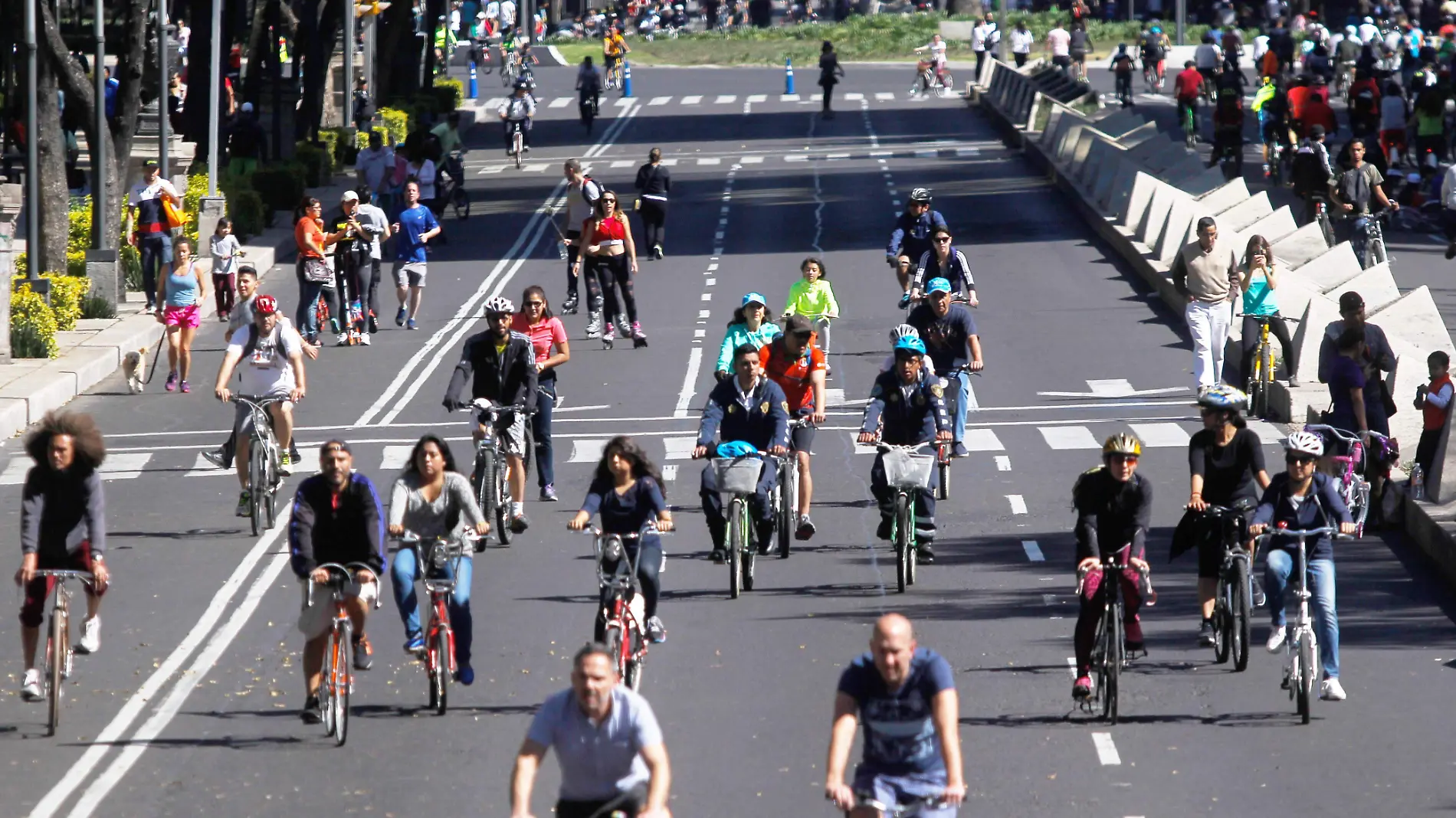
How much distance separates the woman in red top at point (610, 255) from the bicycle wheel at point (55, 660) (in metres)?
14.7

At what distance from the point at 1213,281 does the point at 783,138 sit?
35855 mm

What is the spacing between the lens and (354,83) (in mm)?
59969

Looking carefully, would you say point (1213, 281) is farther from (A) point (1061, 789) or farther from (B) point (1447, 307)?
(A) point (1061, 789)

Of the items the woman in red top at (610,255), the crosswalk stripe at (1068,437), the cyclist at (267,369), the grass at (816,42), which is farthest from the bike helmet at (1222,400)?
the grass at (816,42)

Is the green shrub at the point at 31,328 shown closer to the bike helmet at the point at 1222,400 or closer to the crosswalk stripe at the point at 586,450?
the crosswalk stripe at the point at 586,450

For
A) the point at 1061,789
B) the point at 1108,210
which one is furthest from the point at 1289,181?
the point at 1061,789

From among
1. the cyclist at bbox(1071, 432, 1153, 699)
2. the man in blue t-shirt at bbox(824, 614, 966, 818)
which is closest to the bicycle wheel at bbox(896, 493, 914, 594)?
the cyclist at bbox(1071, 432, 1153, 699)

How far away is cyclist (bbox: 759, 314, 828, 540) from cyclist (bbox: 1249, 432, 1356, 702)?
4.93 metres

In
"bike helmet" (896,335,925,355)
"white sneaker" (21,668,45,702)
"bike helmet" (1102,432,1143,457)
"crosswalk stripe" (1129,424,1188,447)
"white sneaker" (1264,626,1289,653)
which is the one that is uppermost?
"bike helmet" (1102,432,1143,457)

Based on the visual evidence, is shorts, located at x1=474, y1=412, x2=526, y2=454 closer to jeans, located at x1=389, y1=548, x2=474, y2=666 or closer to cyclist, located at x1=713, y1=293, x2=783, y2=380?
cyclist, located at x1=713, y1=293, x2=783, y2=380

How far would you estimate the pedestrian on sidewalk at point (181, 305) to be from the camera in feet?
81.4

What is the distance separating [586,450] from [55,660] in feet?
32.3

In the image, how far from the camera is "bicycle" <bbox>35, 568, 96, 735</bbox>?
12.5 metres

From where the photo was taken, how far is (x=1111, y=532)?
1268 cm
